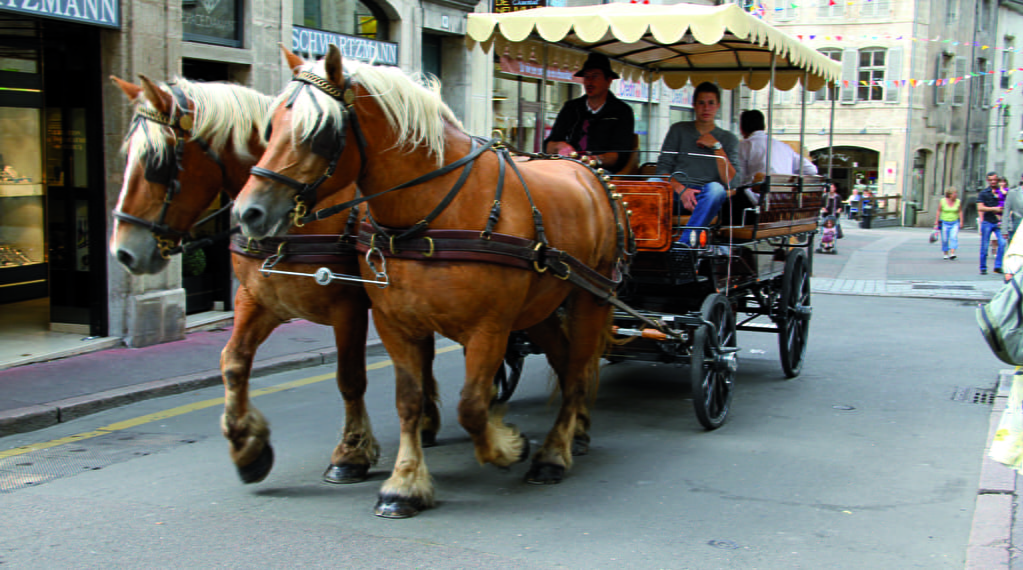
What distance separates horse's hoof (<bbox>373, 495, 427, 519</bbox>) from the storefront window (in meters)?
6.90

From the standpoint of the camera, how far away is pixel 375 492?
4828 millimetres

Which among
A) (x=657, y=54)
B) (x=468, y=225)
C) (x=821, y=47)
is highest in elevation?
(x=821, y=47)

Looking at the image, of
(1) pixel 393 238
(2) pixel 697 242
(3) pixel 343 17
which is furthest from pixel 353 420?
(3) pixel 343 17

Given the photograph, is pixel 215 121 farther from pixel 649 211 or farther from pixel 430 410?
pixel 649 211

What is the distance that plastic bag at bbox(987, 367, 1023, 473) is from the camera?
12.2ft

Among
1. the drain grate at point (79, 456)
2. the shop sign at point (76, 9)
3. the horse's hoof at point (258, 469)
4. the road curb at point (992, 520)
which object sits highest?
the shop sign at point (76, 9)

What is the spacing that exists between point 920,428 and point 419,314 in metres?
4.01

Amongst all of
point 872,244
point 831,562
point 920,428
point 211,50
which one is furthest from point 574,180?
point 872,244

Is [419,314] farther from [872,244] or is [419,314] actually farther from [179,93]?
[872,244]

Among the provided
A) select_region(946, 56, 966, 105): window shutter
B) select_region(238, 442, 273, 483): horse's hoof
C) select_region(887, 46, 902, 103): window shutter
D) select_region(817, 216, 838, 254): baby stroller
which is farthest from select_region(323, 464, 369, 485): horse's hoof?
select_region(946, 56, 966, 105): window shutter

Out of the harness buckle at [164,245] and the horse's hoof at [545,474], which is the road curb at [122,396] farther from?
the horse's hoof at [545,474]

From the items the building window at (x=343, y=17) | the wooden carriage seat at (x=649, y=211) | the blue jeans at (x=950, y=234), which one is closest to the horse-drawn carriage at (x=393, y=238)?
the wooden carriage seat at (x=649, y=211)

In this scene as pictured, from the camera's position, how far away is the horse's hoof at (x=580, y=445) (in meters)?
5.70

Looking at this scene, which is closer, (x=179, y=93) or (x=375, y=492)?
(x=179, y=93)
